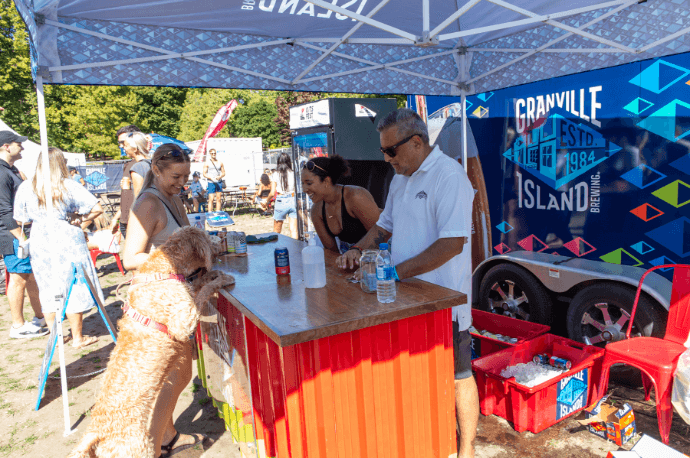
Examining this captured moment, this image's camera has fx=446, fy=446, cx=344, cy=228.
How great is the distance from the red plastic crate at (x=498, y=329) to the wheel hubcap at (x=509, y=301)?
0.54 m

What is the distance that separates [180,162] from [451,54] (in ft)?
11.5

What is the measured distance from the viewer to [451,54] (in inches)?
204

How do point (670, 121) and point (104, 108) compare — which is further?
point (104, 108)

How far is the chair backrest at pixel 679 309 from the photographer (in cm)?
310

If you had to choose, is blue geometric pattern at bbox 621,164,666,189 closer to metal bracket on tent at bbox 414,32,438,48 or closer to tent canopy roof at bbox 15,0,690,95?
tent canopy roof at bbox 15,0,690,95

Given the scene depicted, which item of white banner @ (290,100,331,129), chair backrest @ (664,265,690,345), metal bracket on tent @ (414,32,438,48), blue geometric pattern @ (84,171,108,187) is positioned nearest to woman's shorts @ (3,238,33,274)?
white banner @ (290,100,331,129)

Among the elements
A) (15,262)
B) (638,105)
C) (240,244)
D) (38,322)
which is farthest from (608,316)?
(38,322)

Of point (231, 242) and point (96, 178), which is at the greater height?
point (96, 178)

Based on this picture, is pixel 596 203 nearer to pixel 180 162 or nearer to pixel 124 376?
pixel 180 162

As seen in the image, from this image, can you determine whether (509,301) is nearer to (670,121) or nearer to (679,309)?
(679,309)

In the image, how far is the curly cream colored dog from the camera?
229 cm

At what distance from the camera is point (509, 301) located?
4.74 meters

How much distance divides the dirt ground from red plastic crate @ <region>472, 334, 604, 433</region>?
0.09m

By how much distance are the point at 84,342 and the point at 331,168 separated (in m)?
3.73
